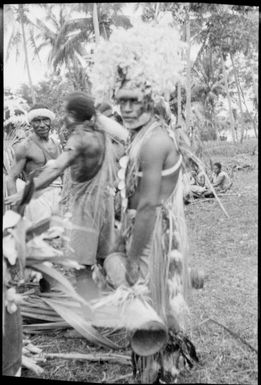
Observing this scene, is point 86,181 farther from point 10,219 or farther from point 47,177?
point 10,219

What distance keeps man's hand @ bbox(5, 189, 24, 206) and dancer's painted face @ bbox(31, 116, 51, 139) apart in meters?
0.37

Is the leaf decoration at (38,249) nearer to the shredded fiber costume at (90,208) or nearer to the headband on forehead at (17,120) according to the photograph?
the shredded fiber costume at (90,208)

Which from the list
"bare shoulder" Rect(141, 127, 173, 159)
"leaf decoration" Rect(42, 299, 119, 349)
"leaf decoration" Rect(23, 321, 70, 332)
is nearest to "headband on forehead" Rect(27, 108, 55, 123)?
"bare shoulder" Rect(141, 127, 173, 159)

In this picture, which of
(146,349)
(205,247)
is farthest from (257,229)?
(146,349)

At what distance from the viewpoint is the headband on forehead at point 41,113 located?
3727mm

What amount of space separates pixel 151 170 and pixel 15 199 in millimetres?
762

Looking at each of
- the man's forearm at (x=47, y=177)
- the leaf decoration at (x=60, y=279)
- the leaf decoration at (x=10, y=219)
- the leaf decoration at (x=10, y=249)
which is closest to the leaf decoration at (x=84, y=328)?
the leaf decoration at (x=60, y=279)

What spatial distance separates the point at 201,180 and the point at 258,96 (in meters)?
0.55

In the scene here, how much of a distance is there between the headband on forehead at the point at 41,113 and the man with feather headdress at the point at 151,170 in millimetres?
298

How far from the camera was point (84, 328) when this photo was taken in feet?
12.1

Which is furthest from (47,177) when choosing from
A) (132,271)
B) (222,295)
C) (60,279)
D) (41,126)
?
(222,295)

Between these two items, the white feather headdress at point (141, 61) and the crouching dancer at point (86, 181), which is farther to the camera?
the crouching dancer at point (86, 181)

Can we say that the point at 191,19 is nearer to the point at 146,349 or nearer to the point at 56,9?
the point at 56,9

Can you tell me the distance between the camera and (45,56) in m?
3.71
